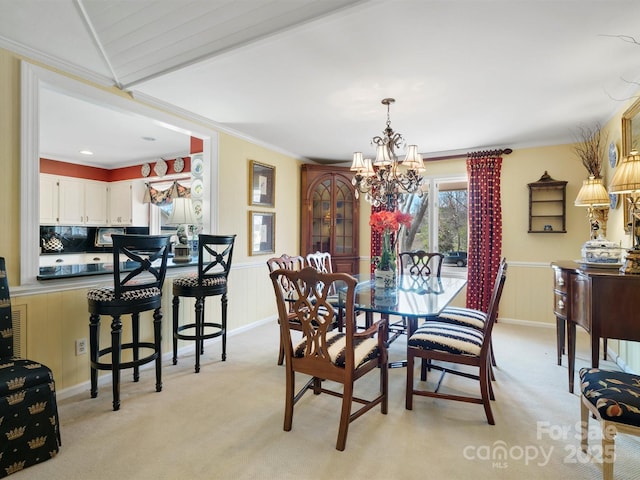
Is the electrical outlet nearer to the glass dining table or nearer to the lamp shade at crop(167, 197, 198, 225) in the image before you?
the lamp shade at crop(167, 197, 198, 225)

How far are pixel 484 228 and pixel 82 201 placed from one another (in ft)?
21.7

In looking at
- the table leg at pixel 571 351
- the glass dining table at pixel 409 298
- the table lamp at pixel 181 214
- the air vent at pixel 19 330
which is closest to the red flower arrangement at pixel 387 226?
the glass dining table at pixel 409 298

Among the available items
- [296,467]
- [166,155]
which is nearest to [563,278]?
[296,467]

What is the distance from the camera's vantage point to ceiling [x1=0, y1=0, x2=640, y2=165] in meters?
1.86

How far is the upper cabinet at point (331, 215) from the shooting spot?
5156 millimetres

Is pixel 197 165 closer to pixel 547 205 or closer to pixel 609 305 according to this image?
pixel 609 305

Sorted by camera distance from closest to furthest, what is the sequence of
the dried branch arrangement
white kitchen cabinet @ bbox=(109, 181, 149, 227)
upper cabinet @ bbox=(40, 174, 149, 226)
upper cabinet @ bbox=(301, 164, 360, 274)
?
1. the dried branch arrangement
2. upper cabinet @ bbox=(301, 164, 360, 274)
3. upper cabinet @ bbox=(40, 174, 149, 226)
4. white kitchen cabinet @ bbox=(109, 181, 149, 227)

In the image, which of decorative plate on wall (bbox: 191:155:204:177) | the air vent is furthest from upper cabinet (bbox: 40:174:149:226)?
the air vent

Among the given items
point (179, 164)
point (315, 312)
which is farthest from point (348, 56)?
point (179, 164)

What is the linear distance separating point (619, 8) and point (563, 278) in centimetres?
183

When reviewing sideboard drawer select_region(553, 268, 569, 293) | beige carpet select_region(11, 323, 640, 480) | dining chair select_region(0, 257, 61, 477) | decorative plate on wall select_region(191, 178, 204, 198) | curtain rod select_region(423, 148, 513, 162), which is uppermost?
curtain rod select_region(423, 148, 513, 162)

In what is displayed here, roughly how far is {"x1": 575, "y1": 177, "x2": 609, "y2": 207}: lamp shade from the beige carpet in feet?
5.14

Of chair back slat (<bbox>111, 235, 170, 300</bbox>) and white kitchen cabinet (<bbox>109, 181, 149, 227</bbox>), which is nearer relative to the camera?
chair back slat (<bbox>111, 235, 170, 300</bbox>)

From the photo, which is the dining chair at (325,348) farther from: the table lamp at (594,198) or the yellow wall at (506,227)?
the table lamp at (594,198)
